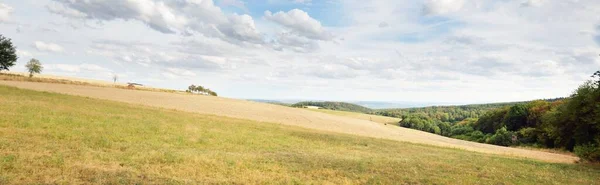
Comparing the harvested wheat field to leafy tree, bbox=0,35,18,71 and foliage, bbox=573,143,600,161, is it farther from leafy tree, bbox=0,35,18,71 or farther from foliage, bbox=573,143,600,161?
leafy tree, bbox=0,35,18,71

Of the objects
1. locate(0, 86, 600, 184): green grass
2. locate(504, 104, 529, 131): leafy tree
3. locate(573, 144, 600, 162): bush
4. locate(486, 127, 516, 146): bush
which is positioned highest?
locate(504, 104, 529, 131): leafy tree

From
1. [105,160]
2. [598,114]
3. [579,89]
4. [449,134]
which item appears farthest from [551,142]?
[105,160]

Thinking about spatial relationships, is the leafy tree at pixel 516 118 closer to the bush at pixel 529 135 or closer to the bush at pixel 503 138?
the bush at pixel 503 138

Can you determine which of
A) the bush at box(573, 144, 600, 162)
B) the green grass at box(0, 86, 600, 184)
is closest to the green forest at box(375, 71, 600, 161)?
the bush at box(573, 144, 600, 162)

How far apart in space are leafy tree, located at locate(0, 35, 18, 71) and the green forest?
136 m

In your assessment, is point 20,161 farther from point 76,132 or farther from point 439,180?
point 439,180

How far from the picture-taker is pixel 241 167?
64.4 feet

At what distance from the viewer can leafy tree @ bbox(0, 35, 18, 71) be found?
103250mm

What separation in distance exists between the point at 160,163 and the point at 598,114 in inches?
1601

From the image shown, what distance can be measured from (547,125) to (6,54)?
144m

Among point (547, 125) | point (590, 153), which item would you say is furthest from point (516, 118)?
point (590, 153)

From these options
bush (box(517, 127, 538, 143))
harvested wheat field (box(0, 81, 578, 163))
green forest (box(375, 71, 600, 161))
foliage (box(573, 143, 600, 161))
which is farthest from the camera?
bush (box(517, 127, 538, 143))

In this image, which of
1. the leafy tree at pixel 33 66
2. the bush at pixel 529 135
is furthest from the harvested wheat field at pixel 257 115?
the leafy tree at pixel 33 66

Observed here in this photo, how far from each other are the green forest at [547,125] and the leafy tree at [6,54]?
136 m
